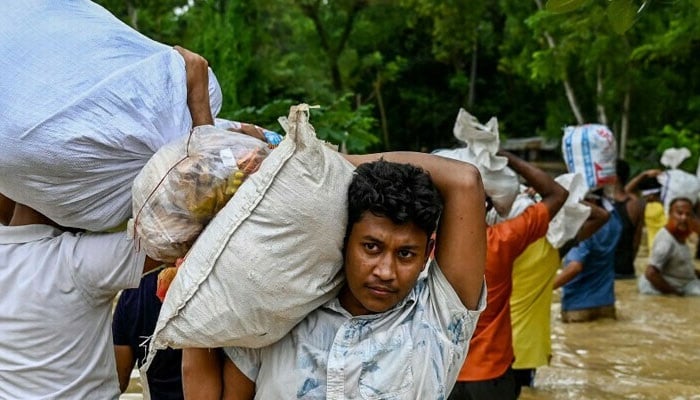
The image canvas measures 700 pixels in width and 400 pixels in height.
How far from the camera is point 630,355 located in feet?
24.7

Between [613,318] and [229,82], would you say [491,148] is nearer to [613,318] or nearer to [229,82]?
[613,318]

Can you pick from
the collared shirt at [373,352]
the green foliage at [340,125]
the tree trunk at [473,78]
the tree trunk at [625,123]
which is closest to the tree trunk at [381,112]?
the tree trunk at [473,78]

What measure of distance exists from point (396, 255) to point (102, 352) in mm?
867

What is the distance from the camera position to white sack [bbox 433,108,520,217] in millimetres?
3975

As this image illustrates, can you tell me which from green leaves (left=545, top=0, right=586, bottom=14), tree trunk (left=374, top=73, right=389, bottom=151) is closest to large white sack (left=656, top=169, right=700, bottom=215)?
green leaves (left=545, top=0, right=586, bottom=14)

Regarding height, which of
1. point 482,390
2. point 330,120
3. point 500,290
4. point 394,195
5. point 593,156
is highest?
point 330,120

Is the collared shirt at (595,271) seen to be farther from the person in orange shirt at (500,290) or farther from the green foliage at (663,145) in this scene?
the green foliage at (663,145)

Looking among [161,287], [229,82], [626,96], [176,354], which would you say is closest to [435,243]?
[161,287]

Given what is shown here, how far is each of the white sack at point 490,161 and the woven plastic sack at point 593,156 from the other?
7.62ft

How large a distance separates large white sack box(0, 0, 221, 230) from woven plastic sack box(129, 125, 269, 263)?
0.17 m

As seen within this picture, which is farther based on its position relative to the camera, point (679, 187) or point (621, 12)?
point (679, 187)

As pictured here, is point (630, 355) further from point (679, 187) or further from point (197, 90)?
point (197, 90)

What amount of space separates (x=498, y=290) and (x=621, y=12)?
1701 mm

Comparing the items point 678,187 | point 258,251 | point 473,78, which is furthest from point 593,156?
point 473,78
